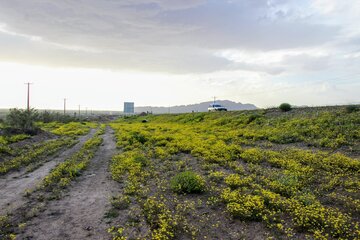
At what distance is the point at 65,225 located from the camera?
9469mm

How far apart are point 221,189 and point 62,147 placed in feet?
67.1

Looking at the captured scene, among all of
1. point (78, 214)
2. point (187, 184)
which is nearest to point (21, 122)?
point (78, 214)

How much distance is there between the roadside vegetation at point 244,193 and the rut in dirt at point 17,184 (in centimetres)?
414

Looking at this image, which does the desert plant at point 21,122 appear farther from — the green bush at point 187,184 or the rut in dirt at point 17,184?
the green bush at point 187,184

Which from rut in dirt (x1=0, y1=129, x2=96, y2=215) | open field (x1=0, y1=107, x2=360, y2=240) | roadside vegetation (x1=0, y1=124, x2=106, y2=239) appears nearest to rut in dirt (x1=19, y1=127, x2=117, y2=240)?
open field (x1=0, y1=107, x2=360, y2=240)

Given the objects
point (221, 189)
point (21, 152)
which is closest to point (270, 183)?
point (221, 189)

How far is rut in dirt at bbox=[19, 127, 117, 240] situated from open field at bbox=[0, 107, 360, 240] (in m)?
0.03

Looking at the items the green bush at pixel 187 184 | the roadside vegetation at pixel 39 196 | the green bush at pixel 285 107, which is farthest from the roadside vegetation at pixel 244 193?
the green bush at pixel 285 107

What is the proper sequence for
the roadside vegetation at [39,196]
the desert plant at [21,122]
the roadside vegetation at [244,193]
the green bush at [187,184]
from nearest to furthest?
the roadside vegetation at [244,193] → the roadside vegetation at [39,196] → the green bush at [187,184] → the desert plant at [21,122]

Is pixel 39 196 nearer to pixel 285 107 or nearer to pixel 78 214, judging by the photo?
pixel 78 214

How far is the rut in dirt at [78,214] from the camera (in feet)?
28.9

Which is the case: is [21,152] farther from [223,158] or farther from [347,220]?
[347,220]

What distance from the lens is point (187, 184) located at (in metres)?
12.9

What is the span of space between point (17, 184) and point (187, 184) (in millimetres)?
9053
